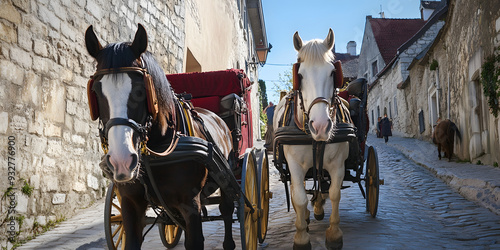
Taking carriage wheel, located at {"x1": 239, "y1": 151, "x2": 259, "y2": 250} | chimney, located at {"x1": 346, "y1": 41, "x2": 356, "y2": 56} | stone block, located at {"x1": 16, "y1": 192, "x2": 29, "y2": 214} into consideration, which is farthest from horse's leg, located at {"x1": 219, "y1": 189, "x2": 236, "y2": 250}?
chimney, located at {"x1": 346, "y1": 41, "x2": 356, "y2": 56}

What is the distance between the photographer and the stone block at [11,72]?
14.4 ft

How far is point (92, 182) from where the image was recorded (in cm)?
613

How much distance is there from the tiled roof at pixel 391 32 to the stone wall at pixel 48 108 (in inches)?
1075

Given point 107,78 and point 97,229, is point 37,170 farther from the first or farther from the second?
point 107,78

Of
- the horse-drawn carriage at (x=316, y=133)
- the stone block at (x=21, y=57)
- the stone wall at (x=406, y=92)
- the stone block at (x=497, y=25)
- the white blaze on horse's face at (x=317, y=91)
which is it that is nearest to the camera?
the white blaze on horse's face at (x=317, y=91)

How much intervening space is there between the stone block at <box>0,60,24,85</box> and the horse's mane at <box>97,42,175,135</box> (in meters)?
2.38

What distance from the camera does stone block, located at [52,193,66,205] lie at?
17.0ft

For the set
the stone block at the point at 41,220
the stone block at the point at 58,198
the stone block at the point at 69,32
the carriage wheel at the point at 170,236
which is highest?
the stone block at the point at 69,32

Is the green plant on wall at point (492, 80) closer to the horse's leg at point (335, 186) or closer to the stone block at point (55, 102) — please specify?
the horse's leg at point (335, 186)

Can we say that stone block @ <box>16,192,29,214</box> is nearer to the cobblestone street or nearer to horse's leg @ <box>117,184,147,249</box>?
the cobblestone street

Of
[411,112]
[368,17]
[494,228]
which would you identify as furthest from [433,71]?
[368,17]

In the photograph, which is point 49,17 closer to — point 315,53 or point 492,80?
point 315,53

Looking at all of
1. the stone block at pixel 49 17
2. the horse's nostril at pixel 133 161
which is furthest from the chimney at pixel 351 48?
the horse's nostril at pixel 133 161

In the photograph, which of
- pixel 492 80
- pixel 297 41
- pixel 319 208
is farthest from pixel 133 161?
pixel 492 80
